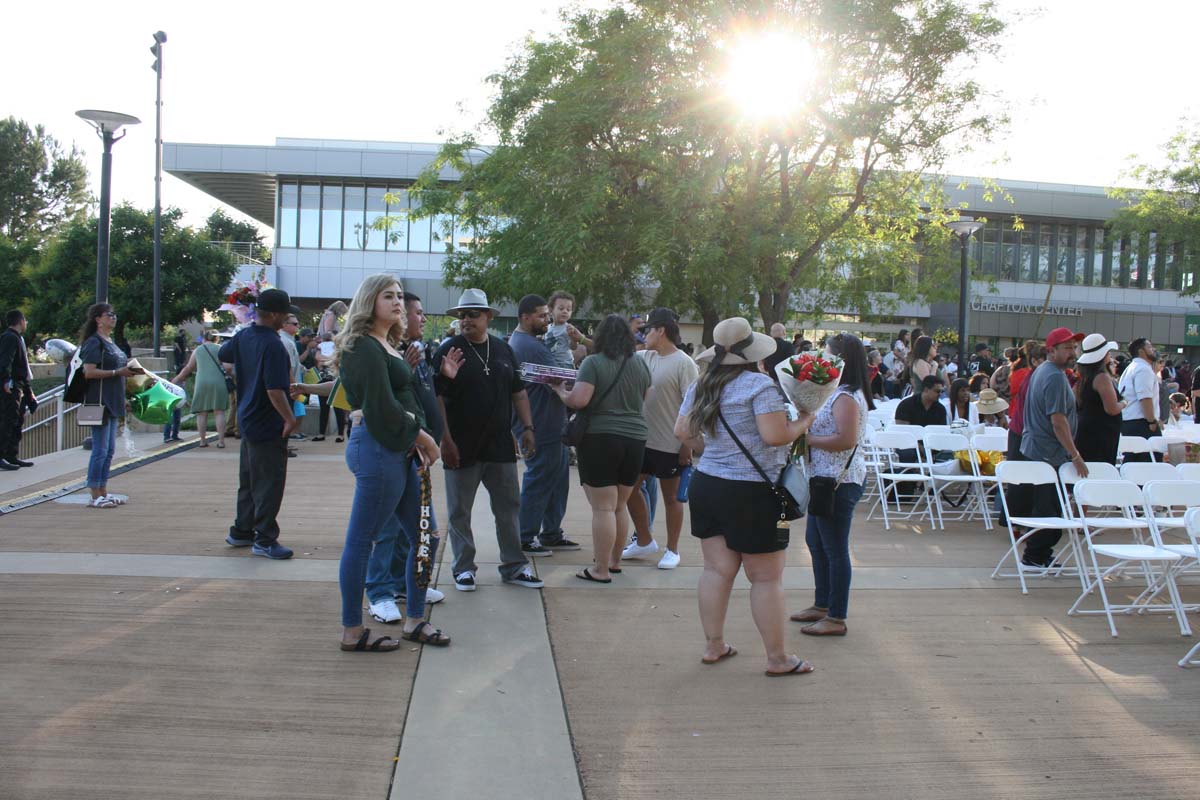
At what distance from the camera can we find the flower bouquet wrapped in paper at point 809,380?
4812 mm

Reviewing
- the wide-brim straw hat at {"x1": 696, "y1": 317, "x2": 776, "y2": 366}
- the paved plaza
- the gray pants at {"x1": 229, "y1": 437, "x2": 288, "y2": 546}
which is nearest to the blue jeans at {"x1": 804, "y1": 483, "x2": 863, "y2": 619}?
the paved plaza

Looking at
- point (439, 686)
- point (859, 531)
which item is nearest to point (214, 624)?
point (439, 686)

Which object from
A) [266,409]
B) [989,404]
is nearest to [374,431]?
[266,409]

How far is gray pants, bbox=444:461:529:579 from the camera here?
5.96 metres

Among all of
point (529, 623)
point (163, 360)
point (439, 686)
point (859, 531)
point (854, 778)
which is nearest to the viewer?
point (854, 778)

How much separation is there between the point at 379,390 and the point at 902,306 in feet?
134

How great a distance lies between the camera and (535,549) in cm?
734

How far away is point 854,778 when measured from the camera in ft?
11.8

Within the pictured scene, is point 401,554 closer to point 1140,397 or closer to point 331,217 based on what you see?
point 1140,397

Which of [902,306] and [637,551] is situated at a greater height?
[902,306]

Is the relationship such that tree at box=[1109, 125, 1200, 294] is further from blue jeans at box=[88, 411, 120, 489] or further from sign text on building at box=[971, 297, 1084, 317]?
blue jeans at box=[88, 411, 120, 489]

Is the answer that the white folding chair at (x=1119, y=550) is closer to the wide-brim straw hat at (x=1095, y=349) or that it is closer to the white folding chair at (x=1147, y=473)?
the white folding chair at (x=1147, y=473)

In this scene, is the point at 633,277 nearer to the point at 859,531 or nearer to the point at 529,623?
the point at 859,531

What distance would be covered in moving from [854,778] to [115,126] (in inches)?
503
